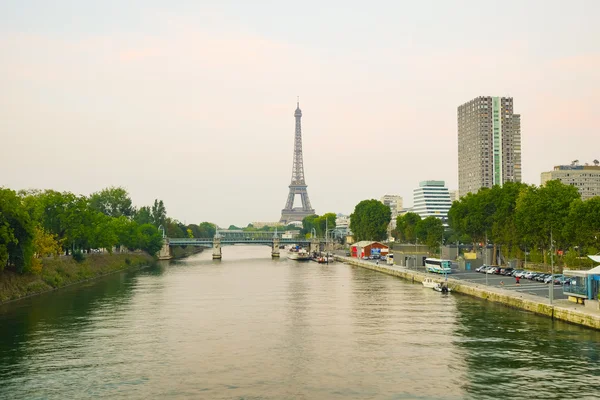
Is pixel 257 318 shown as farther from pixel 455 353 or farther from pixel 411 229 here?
pixel 411 229

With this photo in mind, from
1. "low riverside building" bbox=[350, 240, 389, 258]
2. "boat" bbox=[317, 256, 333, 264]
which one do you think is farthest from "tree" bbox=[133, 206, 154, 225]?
"low riverside building" bbox=[350, 240, 389, 258]

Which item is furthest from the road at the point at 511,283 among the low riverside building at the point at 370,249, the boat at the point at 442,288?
the low riverside building at the point at 370,249

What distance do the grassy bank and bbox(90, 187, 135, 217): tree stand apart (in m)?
38.1

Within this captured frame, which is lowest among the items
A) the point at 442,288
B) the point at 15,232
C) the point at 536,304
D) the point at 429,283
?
the point at 442,288

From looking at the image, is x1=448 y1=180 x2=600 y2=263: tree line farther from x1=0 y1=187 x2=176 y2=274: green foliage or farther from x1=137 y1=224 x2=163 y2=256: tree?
x1=137 y1=224 x2=163 y2=256: tree

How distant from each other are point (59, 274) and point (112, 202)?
297ft

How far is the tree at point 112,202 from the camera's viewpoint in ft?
587

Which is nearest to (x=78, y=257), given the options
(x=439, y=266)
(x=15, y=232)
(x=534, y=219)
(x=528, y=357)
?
(x=15, y=232)

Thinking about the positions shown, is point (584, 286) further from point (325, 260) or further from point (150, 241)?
point (150, 241)

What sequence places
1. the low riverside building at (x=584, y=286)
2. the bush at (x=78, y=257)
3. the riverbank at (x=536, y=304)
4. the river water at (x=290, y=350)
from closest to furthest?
1. the river water at (x=290, y=350)
2. the riverbank at (x=536, y=304)
3. the low riverside building at (x=584, y=286)
4. the bush at (x=78, y=257)

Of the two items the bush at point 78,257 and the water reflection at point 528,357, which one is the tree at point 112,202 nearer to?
the bush at point 78,257

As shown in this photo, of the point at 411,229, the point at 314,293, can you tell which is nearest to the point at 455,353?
the point at 314,293

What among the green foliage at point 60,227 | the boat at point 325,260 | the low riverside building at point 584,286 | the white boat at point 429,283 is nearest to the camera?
the low riverside building at point 584,286

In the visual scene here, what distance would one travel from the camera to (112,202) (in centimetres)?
18088
